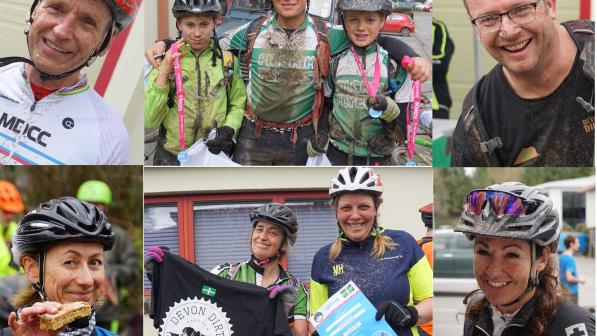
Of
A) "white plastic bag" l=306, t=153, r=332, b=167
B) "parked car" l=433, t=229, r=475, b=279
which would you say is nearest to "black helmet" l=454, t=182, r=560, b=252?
"parked car" l=433, t=229, r=475, b=279

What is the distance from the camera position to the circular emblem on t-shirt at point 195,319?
6.24m

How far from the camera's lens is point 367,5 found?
6199 mm

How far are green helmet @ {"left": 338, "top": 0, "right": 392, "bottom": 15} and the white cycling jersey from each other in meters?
1.50

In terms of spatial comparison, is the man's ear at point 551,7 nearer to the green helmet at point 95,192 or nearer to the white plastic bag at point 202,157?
the white plastic bag at point 202,157

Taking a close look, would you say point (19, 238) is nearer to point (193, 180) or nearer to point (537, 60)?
point (193, 180)

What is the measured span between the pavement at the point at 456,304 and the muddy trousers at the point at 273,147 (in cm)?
119

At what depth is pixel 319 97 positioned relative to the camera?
20.8ft

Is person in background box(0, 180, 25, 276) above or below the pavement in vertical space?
above

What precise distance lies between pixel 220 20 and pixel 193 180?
97cm

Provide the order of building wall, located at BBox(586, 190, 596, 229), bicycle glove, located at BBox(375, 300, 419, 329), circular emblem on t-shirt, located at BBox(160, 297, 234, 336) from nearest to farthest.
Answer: bicycle glove, located at BBox(375, 300, 419, 329) < circular emblem on t-shirt, located at BBox(160, 297, 234, 336) < building wall, located at BBox(586, 190, 596, 229)

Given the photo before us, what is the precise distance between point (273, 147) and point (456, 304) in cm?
145

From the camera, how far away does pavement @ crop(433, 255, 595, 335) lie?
632 cm

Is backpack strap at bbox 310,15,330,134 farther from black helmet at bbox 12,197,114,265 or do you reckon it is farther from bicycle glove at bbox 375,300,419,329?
black helmet at bbox 12,197,114,265

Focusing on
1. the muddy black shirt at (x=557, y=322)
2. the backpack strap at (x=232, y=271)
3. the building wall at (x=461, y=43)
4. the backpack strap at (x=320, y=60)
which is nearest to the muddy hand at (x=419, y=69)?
the building wall at (x=461, y=43)
